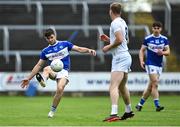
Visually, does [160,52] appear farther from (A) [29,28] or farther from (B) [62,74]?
(A) [29,28]

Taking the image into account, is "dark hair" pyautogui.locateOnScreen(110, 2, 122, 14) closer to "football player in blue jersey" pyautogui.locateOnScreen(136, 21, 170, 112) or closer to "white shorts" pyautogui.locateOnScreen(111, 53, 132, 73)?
"white shorts" pyautogui.locateOnScreen(111, 53, 132, 73)

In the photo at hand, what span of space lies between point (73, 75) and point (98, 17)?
319 inches

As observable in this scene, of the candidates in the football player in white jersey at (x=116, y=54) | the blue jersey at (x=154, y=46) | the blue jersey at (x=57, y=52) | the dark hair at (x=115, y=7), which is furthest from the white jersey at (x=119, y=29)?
the blue jersey at (x=154, y=46)

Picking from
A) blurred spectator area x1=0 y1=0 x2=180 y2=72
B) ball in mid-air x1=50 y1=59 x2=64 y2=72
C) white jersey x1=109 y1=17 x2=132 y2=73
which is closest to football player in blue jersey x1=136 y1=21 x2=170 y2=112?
ball in mid-air x1=50 y1=59 x2=64 y2=72

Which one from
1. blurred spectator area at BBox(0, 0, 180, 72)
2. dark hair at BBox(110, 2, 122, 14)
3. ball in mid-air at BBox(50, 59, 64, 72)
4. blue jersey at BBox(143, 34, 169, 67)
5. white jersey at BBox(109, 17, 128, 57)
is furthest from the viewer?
blurred spectator area at BBox(0, 0, 180, 72)

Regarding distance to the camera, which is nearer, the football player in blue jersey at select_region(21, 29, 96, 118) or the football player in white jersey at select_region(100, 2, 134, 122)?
the football player in white jersey at select_region(100, 2, 134, 122)

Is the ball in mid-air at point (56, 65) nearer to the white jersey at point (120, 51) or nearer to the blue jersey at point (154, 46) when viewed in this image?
the white jersey at point (120, 51)

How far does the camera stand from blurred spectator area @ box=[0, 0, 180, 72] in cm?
3594

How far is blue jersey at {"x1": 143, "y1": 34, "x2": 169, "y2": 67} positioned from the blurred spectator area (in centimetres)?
1414

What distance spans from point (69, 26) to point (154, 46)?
18.3 meters

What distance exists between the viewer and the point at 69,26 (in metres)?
37.9

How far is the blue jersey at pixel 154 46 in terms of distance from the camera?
1984cm

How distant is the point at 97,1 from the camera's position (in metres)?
41.4

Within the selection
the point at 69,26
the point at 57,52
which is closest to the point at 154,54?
the point at 57,52
